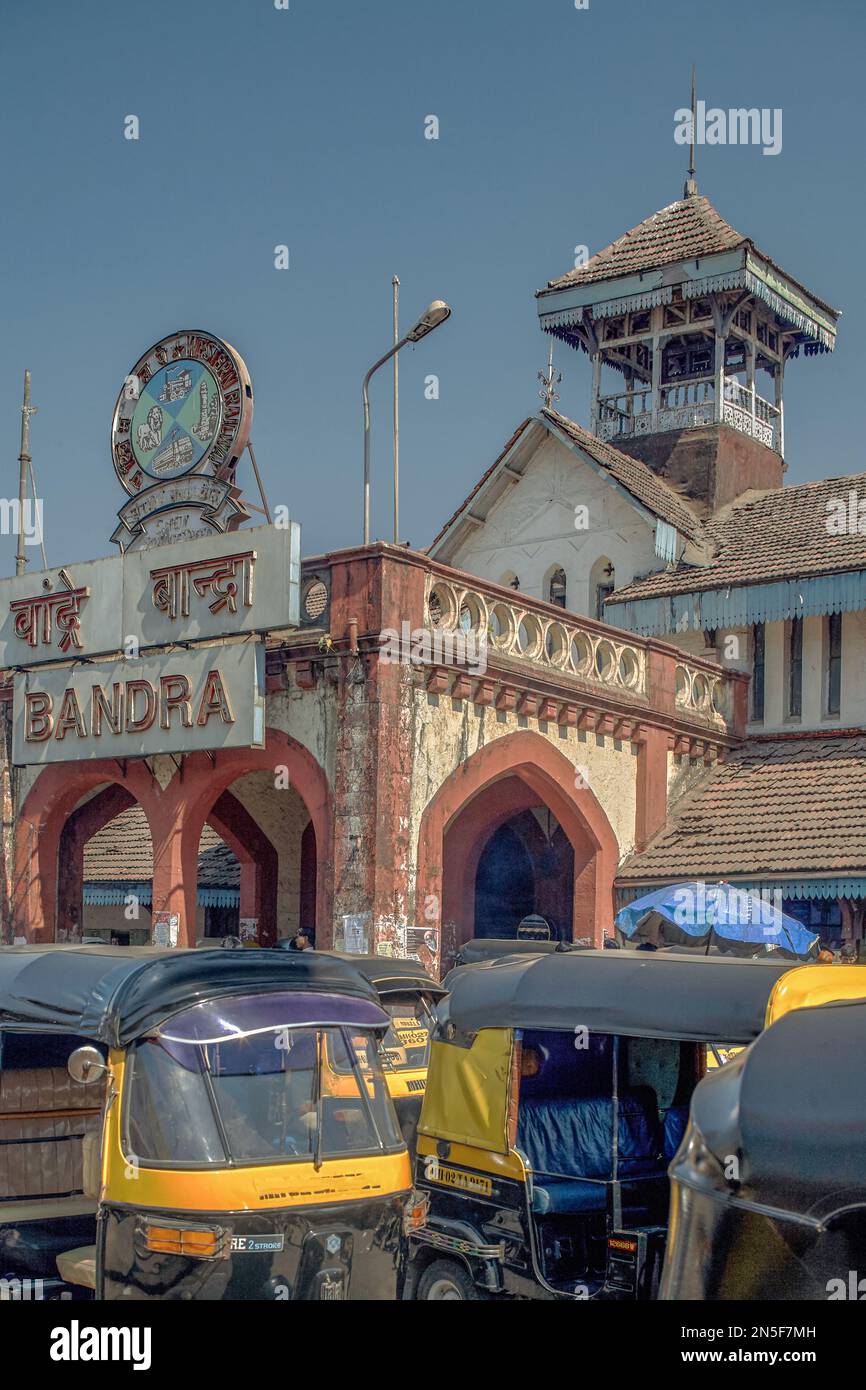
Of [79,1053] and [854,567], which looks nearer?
[79,1053]

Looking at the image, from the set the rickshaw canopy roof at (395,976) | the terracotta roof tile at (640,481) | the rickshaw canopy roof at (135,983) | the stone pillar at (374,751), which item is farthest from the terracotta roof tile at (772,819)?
the rickshaw canopy roof at (135,983)

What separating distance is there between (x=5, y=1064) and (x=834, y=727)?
14.7m

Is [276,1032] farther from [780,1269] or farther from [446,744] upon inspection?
[446,744]

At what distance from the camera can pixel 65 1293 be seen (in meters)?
8.61

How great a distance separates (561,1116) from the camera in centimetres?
927

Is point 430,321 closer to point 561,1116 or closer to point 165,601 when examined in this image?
point 165,601

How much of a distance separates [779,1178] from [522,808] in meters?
15.0

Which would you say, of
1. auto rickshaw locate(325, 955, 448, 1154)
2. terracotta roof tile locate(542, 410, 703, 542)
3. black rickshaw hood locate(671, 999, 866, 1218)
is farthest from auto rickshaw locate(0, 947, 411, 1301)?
terracotta roof tile locate(542, 410, 703, 542)

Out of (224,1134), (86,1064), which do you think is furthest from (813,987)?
(86,1064)

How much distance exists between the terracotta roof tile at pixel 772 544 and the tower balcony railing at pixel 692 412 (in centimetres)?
163

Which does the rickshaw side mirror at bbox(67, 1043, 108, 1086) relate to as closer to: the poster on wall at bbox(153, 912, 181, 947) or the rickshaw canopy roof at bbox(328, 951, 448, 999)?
the rickshaw canopy roof at bbox(328, 951, 448, 999)

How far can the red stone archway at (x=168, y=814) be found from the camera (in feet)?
53.5

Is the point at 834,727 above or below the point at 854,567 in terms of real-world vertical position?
below
